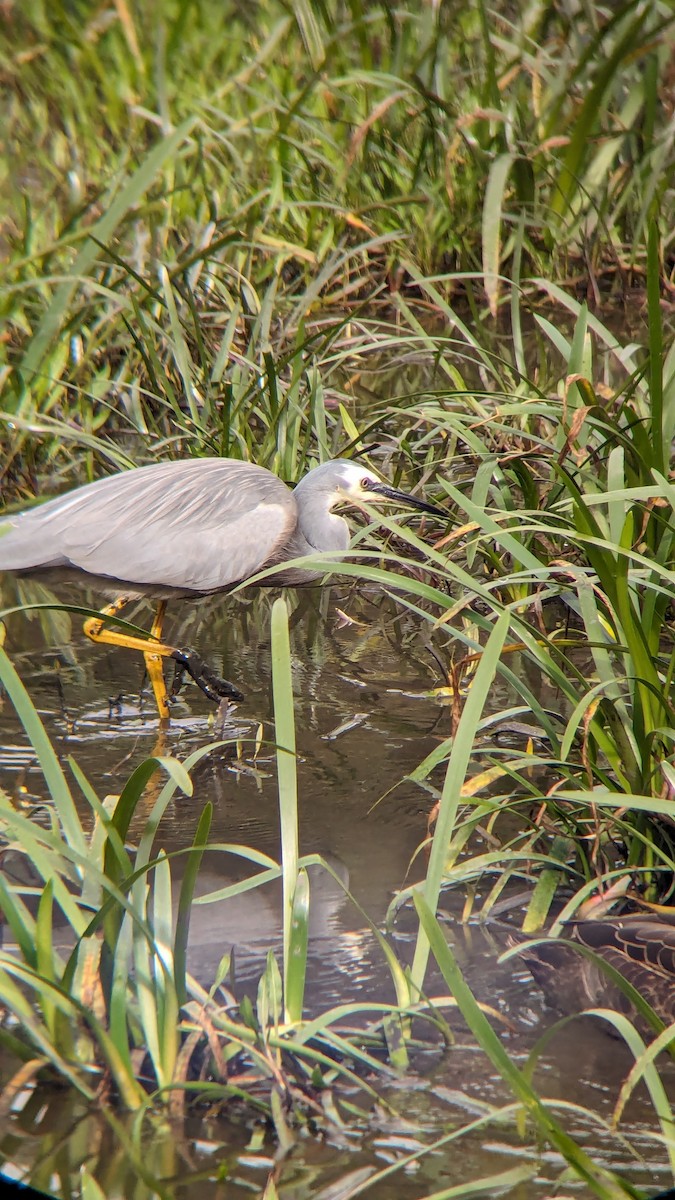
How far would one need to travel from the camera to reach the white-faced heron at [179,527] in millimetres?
4582

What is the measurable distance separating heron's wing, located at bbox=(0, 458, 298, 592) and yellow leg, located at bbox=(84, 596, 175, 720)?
0.72 feet

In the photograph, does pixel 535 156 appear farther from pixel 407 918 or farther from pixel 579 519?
pixel 407 918

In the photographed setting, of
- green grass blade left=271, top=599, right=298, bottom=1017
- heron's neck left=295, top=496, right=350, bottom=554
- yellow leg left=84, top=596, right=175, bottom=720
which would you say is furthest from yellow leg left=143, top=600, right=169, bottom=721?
green grass blade left=271, top=599, right=298, bottom=1017

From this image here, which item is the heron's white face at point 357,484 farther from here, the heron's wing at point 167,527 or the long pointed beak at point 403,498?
the heron's wing at point 167,527

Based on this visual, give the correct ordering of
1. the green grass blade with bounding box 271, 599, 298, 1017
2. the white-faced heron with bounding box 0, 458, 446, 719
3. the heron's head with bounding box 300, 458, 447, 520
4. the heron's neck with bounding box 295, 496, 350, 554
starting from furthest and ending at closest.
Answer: the heron's neck with bounding box 295, 496, 350, 554, the heron's head with bounding box 300, 458, 447, 520, the white-faced heron with bounding box 0, 458, 446, 719, the green grass blade with bounding box 271, 599, 298, 1017

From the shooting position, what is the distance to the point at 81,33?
1026cm

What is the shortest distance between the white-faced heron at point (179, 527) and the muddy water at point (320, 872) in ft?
0.80

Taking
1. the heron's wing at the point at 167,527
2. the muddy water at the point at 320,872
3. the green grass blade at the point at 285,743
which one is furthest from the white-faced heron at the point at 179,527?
the green grass blade at the point at 285,743

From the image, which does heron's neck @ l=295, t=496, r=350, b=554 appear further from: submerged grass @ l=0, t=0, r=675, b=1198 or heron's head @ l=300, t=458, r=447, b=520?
submerged grass @ l=0, t=0, r=675, b=1198

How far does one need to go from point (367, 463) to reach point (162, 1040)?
10.4 ft

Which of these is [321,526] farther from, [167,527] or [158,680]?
[158,680]

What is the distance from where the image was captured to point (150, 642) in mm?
4605

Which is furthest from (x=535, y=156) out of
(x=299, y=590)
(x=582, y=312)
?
(x=582, y=312)

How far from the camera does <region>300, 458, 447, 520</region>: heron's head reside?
4.71 metres
